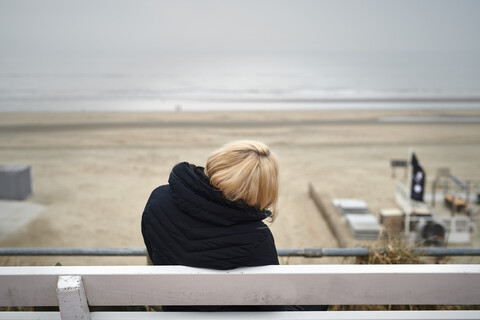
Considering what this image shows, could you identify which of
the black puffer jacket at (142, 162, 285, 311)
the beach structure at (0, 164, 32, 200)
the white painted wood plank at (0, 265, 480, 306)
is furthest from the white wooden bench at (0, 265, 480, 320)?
Result: the beach structure at (0, 164, 32, 200)

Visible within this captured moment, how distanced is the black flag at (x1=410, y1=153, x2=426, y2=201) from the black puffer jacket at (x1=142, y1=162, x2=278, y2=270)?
9063 millimetres

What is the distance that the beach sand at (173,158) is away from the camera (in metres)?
10.8

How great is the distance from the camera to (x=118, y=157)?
1841cm

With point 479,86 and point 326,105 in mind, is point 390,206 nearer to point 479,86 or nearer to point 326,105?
point 326,105

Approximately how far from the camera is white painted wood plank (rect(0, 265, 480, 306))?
1543 mm

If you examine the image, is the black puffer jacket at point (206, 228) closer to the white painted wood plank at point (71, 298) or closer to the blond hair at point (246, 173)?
the blond hair at point (246, 173)

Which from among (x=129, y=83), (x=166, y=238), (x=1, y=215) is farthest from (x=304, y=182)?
(x=129, y=83)

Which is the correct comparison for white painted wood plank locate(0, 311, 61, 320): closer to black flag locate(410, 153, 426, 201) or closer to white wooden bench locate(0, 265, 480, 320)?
white wooden bench locate(0, 265, 480, 320)

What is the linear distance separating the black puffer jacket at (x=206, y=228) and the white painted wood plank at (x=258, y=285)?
5.9 inches

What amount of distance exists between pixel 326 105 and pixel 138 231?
31137 millimetres

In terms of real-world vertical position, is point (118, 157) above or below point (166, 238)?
below

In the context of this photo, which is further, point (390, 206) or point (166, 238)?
point (390, 206)

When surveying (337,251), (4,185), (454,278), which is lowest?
(4,185)

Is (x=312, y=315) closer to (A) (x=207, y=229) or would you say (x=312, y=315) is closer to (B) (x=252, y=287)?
(B) (x=252, y=287)
